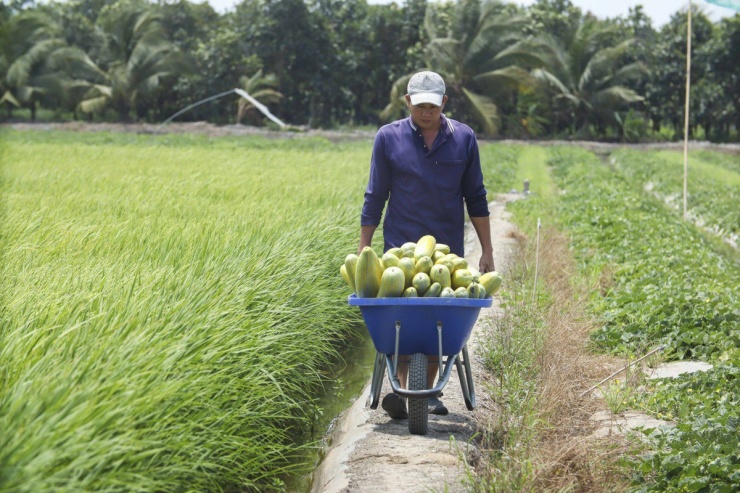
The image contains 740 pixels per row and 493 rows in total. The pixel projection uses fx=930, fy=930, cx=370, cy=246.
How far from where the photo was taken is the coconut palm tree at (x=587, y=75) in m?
35.6

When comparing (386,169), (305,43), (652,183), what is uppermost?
(305,43)

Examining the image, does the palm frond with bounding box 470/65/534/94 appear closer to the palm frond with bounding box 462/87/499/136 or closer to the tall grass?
the palm frond with bounding box 462/87/499/136

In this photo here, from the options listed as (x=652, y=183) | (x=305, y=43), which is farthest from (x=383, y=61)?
(x=652, y=183)

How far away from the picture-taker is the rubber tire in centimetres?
405

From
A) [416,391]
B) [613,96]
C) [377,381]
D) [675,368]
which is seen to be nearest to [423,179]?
[377,381]

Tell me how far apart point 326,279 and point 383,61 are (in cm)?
3748

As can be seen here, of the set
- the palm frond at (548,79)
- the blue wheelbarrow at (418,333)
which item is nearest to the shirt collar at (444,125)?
the blue wheelbarrow at (418,333)

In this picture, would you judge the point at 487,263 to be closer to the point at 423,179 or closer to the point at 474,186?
the point at 474,186

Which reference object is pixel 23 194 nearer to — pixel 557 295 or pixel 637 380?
pixel 557 295

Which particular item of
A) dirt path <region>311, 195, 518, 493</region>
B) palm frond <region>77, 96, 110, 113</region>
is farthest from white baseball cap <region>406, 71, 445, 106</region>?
palm frond <region>77, 96, 110, 113</region>

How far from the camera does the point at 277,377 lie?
455cm

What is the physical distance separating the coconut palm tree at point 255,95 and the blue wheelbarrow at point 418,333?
111ft

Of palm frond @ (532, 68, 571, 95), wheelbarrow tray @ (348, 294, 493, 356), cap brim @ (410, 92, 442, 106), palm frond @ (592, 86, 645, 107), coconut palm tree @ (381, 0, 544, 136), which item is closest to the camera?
wheelbarrow tray @ (348, 294, 493, 356)

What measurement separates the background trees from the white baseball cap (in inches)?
1080
